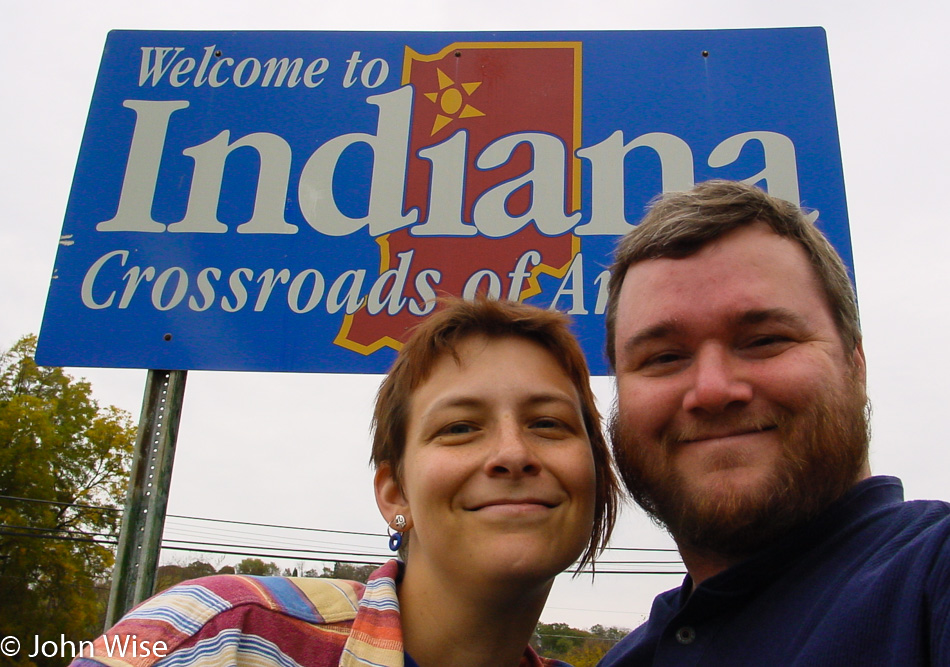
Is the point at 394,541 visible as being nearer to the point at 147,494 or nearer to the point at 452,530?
the point at 452,530

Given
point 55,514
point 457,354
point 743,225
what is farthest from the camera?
point 55,514

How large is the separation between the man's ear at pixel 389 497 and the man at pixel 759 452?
24.2 inches

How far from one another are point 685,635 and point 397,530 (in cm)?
81

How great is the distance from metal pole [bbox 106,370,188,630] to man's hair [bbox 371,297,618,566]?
155 centimetres

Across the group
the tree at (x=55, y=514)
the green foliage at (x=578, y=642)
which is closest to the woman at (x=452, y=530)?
the tree at (x=55, y=514)

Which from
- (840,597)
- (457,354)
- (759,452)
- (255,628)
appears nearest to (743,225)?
(759,452)

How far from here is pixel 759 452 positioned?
1517 millimetres

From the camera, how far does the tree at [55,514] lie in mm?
16578

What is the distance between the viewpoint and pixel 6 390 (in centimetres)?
1941

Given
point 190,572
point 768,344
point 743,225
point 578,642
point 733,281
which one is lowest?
point 578,642

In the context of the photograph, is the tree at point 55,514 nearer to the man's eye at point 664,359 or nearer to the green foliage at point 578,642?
the green foliage at point 578,642

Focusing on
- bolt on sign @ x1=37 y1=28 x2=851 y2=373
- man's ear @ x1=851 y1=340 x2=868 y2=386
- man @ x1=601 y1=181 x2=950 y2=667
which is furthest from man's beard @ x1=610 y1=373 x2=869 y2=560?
bolt on sign @ x1=37 y1=28 x2=851 y2=373

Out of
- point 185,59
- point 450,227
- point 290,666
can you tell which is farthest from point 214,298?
→ point 290,666

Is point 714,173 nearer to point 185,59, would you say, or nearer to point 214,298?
point 214,298
